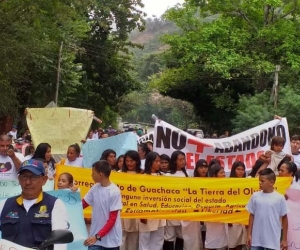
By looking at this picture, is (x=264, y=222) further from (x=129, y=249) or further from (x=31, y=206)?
(x=31, y=206)

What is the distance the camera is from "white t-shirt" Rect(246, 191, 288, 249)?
7469 millimetres

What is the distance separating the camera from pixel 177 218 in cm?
909

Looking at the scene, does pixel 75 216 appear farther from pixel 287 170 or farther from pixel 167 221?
pixel 287 170

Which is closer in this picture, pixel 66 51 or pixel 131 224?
pixel 131 224

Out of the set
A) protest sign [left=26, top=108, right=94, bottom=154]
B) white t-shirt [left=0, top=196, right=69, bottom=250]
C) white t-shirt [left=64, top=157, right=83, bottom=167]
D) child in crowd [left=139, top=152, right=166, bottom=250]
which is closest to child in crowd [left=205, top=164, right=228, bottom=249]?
child in crowd [left=139, top=152, right=166, bottom=250]

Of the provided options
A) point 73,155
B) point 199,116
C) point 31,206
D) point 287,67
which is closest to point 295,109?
point 287,67

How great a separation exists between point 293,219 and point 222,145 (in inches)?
110

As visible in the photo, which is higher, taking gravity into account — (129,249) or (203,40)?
(203,40)

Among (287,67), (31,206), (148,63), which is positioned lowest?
(31,206)

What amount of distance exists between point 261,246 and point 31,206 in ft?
12.2

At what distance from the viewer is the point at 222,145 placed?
11.2 m

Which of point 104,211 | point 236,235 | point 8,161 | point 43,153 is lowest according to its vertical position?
point 236,235

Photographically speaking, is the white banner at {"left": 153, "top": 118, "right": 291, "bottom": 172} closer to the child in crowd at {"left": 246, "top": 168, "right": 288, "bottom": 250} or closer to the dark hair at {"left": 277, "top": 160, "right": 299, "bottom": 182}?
the dark hair at {"left": 277, "top": 160, "right": 299, "bottom": 182}

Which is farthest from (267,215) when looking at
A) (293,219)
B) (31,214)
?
(31,214)
